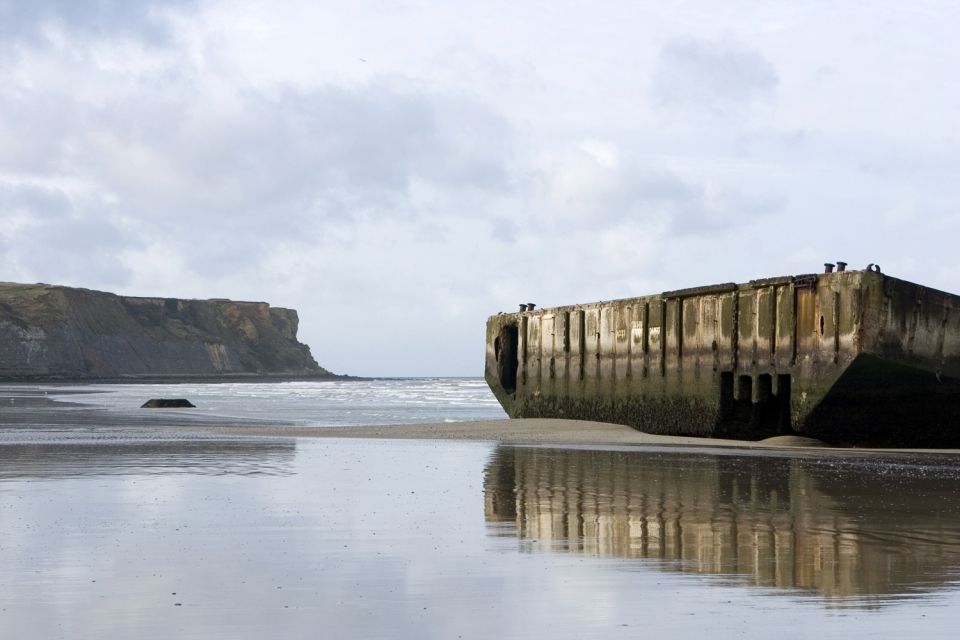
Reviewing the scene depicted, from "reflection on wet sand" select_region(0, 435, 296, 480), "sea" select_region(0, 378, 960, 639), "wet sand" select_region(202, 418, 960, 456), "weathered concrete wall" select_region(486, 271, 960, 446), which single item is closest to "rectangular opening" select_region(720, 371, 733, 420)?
"weathered concrete wall" select_region(486, 271, 960, 446)

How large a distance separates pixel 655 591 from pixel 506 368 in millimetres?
23988

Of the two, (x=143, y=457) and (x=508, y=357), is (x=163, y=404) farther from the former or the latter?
(x=143, y=457)

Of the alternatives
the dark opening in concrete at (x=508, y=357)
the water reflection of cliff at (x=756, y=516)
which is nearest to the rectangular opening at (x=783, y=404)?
the water reflection of cliff at (x=756, y=516)

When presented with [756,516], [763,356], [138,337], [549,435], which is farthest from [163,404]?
[138,337]

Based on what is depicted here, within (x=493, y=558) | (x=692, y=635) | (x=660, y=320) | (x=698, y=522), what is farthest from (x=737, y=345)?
(x=692, y=635)

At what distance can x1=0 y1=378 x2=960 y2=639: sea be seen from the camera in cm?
583

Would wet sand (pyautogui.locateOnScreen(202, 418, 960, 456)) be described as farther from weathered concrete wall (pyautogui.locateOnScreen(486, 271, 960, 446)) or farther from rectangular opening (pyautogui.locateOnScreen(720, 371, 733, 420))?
rectangular opening (pyautogui.locateOnScreen(720, 371, 733, 420))

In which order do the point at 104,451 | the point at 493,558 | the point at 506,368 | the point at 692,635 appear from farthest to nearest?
1. the point at 506,368
2. the point at 104,451
3. the point at 493,558
4. the point at 692,635

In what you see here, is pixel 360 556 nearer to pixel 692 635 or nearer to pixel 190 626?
pixel 190 626

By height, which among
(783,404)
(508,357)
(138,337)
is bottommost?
(783,404)

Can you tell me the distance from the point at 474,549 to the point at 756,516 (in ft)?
10.3

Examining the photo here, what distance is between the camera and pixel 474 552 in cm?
800

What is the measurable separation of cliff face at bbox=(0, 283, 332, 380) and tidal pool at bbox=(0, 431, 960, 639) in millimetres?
120512

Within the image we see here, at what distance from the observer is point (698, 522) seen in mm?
9578
